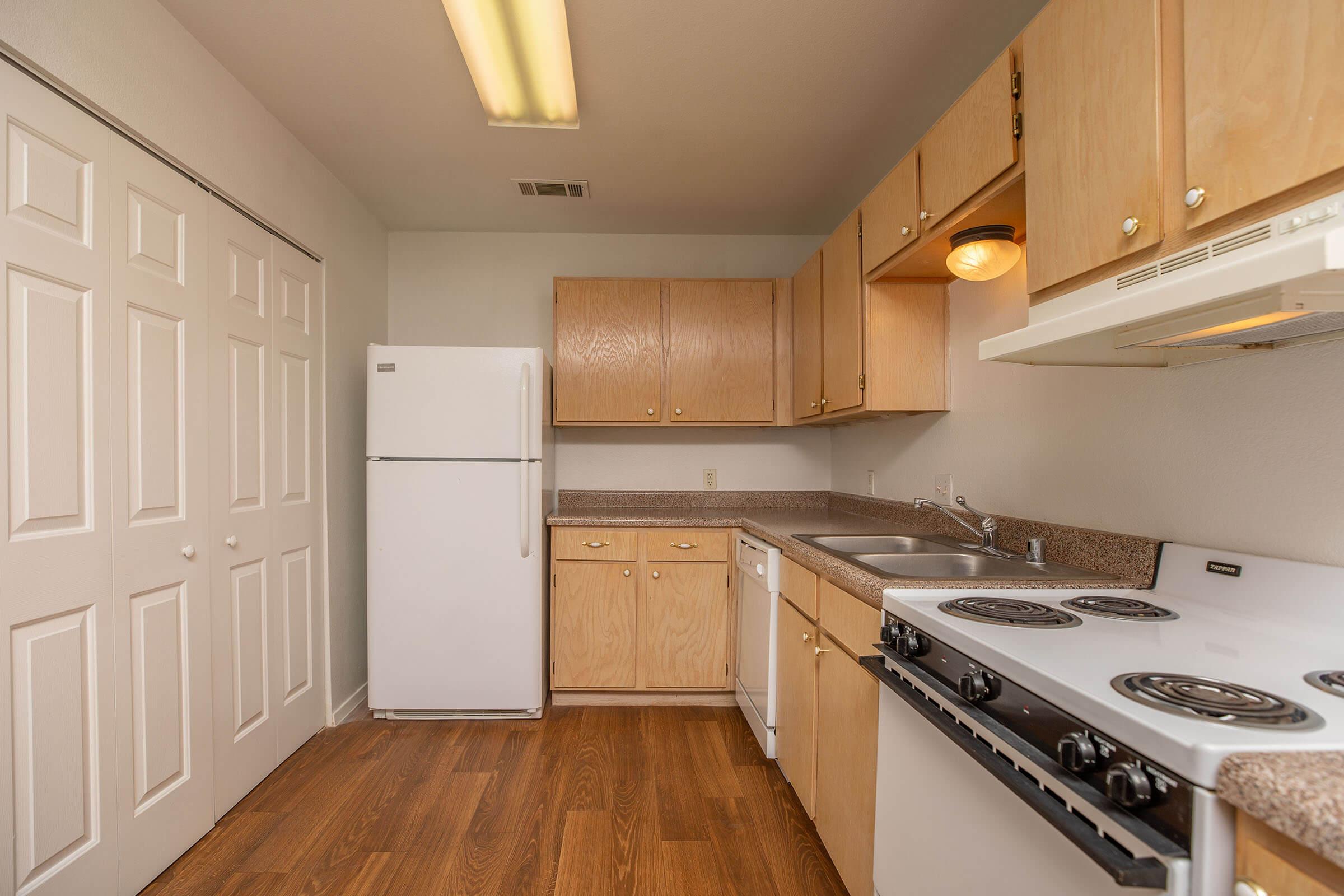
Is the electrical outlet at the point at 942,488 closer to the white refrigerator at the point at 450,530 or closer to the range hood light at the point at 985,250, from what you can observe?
the range hood light at the point at 985,250

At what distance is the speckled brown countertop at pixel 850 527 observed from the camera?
1.41m

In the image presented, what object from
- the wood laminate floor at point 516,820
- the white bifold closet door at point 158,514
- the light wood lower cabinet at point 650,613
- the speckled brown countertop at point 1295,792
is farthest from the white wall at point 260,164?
the speckled brown countertop at point 1295,792

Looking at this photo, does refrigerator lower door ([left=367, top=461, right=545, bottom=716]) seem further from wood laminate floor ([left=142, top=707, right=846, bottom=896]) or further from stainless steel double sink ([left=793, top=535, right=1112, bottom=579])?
stainless steel double sink ([left=793, top=535, right=1112, bottom=579])

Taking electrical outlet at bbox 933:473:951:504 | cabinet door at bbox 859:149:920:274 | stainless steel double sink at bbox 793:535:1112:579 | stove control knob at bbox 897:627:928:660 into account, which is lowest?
stove control knob at bbox 897:627:928:660

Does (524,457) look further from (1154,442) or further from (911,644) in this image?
(1154,442)

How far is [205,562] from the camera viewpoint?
6.45ft

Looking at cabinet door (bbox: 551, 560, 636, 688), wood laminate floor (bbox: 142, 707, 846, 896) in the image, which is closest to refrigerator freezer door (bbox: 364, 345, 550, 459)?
cabinet door (bbox: 551, 560, 636, 688)

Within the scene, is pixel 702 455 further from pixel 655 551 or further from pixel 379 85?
pixel 379 85

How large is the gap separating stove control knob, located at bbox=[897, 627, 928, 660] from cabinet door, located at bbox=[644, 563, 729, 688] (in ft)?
5.63

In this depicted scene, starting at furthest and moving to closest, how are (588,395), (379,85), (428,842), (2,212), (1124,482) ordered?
(588,395) → (379,85) → (428,842) → (1124,482) → (2,212)

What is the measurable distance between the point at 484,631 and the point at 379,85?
84.8 inches

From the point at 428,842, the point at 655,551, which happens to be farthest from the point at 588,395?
the point at 428,842

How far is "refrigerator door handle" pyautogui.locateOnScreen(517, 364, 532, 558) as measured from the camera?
275 centimetres

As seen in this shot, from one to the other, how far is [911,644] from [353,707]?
276cm
